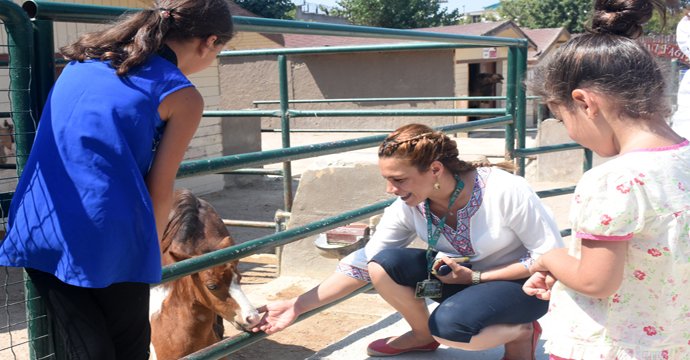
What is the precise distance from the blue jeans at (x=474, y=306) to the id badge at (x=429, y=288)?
45 mm

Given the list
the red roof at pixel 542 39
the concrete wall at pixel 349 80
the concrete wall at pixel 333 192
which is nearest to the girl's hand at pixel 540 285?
the concrete wall at pixel 333 192

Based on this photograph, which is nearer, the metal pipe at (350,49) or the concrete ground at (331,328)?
the concrete ground at (331,328)

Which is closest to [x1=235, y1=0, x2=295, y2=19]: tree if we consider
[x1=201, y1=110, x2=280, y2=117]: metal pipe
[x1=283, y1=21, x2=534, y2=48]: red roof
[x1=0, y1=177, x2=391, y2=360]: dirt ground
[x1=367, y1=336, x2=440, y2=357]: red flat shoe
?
[x1=283, y1=21, x2=534, y2=48]: red roof

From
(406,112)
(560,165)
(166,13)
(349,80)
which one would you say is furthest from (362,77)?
(166,13)

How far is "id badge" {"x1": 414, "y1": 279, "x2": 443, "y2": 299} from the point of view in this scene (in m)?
2.58

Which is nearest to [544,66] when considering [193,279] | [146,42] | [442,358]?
[146,42]

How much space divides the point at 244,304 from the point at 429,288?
934 millimetres

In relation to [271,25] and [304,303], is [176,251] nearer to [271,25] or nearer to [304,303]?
[304,303]

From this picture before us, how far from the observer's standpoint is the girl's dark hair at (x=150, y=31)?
5.50 ft

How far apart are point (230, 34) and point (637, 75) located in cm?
A: 93

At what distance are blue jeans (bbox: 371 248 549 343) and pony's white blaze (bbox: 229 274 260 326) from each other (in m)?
0.50

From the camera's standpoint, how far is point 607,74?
5.60ft

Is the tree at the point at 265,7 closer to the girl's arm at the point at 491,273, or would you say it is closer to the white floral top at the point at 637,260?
the girl's arm at the point at 491,273

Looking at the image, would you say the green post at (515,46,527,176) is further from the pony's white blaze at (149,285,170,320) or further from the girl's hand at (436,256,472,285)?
the pony's white blaze at (149,285,170,320)
